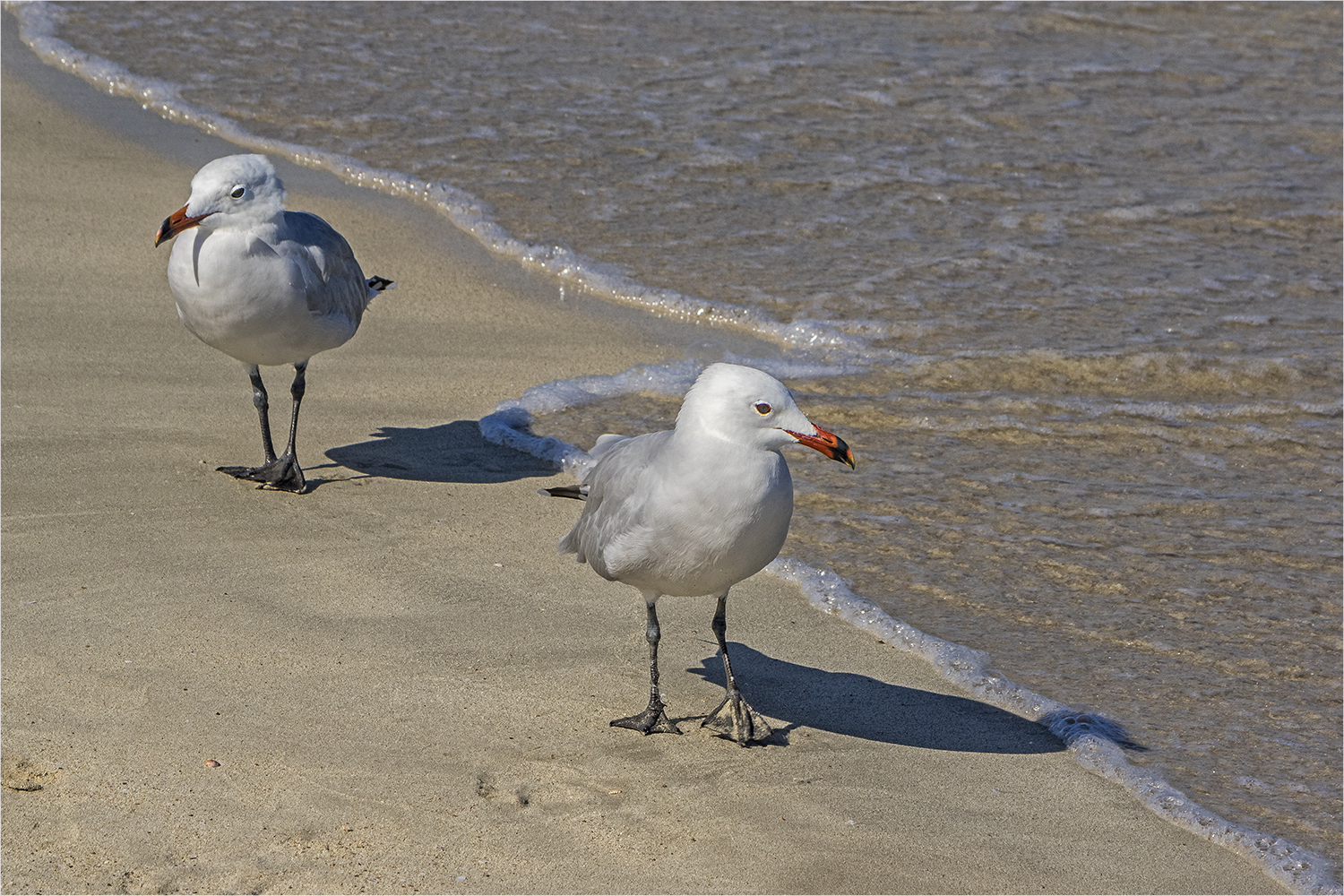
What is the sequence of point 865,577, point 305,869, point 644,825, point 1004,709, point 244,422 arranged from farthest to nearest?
point 244,422
point 865,577
point 1004,709
point 644,825
point 305,869

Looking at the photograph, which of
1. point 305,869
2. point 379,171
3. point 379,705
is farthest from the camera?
point 379,171

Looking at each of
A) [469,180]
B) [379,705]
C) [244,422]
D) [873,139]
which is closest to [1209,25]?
[873,139]

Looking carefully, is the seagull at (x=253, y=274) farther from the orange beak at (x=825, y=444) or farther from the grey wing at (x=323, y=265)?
the orange beak at (x=825, y=444)

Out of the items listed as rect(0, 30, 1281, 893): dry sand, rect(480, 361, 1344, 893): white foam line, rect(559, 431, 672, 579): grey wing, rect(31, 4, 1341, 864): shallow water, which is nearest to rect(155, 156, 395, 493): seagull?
rect(0, 30, 1281, 893): dry sand

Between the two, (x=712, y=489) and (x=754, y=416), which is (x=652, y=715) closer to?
(x=712, y=489)

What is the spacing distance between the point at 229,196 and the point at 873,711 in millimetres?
3017

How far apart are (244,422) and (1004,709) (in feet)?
11.5

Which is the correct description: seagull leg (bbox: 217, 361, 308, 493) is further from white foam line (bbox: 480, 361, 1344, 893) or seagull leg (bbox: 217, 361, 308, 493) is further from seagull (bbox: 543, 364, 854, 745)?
seagull (bbox: 543, 364, 854, 745)

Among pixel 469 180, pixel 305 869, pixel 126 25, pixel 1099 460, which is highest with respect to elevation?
pixel 126 25

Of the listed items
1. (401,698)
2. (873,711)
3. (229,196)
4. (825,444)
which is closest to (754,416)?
(825,444)

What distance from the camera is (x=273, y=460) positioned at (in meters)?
5.73

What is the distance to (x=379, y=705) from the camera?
4.16 metres

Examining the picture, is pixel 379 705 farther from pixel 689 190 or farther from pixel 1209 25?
pixel 1209 25

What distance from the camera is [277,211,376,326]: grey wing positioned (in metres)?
5.52
